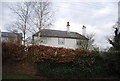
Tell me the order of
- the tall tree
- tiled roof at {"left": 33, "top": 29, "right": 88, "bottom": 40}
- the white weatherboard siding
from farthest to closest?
tiled roof at {"left": 33, "top": 29, "right": 88, "bottom": 40}, the white weatherboard siding, the tall tree

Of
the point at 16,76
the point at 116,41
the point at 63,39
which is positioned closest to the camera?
the point at 16,76

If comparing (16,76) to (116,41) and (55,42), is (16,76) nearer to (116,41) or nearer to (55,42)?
(116,41)

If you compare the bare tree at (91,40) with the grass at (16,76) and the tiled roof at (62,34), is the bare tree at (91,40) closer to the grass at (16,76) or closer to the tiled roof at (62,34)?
the tiled roof at (62,34)

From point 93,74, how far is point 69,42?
1388cm

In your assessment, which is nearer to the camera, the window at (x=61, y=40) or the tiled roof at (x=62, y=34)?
the tiled roof at (x=62, y=34)

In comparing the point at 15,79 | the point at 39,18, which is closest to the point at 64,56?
the point at 15,79

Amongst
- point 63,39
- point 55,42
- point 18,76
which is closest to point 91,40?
point 63,39

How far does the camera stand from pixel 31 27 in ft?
51.7

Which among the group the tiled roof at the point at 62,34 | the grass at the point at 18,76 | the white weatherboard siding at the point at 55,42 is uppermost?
the tiled roof at the point at 62,34

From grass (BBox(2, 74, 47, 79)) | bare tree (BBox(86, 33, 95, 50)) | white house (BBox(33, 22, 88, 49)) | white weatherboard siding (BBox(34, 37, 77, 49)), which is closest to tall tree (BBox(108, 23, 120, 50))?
bare tree (BBox(86, 33, 95, 50))

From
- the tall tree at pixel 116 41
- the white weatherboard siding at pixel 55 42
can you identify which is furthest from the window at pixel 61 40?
the tall tree at pixel 116 41

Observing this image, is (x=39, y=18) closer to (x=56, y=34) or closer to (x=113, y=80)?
(x=56, y=34)

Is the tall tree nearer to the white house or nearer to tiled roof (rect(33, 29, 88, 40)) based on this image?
the white house

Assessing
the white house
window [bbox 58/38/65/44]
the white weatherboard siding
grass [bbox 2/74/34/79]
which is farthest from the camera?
window [bbox 58/38/65/44]
